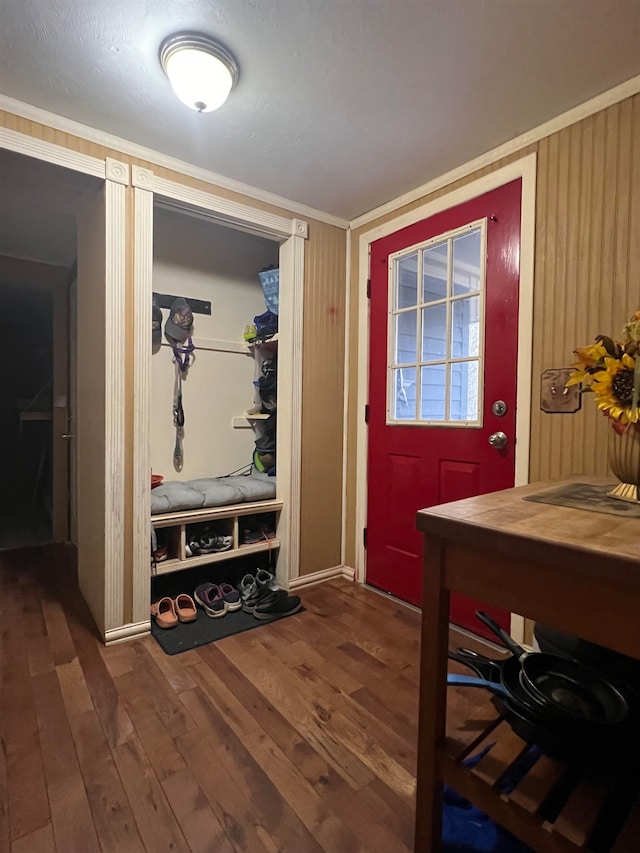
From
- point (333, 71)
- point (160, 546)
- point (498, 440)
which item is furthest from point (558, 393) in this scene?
point (160, 546)

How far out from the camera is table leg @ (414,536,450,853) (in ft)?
3.03

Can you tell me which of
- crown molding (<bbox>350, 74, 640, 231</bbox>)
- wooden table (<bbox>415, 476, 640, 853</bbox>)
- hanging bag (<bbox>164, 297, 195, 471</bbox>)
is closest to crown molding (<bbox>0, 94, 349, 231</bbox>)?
crown molding (<bbox>350, 74, 640, 231</bbox>)

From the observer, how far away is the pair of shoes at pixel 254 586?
227cm

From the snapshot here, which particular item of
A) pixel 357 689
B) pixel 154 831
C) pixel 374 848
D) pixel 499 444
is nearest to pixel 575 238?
pixel 499 444

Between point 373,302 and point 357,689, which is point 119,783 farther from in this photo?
point 373,302

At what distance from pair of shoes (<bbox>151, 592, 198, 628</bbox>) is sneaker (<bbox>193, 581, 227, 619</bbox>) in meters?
0.05

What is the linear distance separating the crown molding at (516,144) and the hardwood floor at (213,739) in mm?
2248

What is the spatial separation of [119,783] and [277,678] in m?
0.63

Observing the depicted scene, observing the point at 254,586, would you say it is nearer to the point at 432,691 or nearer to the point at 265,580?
the point at 265,580

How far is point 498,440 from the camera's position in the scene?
1.92m

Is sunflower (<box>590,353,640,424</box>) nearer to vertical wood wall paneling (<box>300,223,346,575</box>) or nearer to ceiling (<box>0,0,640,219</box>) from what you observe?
ceiling (<box>0,0,640,219</box>)

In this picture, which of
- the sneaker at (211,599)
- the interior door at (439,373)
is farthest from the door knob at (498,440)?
the sneaker at (211,599)

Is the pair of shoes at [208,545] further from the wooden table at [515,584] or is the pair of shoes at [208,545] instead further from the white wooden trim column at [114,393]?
the wooden table at [515,584]

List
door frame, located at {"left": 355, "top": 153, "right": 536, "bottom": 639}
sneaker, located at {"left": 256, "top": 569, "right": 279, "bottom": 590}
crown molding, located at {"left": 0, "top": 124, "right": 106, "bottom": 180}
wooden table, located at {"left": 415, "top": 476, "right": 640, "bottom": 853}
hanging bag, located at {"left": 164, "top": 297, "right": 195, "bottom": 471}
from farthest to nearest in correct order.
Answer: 1. hanging bag, located at {"left": 164, "top": 297, "right": 195, "bottom": 471}
2. sneaker, located at {"left": 256, "top": 569, "right": 279, "bottom": 590}
3. door frame, located at {"left": 355, "top": 153, "right": 536, "bottom": 639}
4. crown molding, located at {"left": 0, "top": 124, "right": 106, "bottom": 180}
5. wooden table, located at {"left": 415, "top": 476, "right": 640, "bottom": 853}
